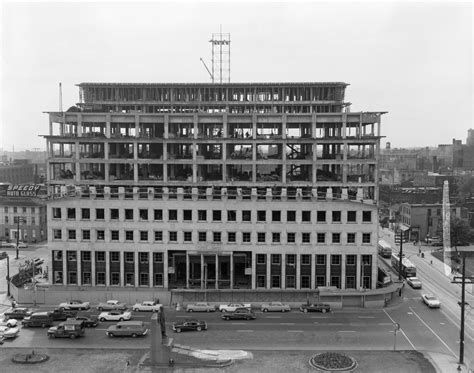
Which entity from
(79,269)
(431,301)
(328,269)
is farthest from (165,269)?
(431,301)

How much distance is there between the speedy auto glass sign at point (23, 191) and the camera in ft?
412

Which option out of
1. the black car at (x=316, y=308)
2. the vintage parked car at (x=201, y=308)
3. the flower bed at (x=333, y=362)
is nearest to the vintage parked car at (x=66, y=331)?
the vintage parked car at (x=201, y=308)

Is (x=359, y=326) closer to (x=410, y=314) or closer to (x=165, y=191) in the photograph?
(x=410, y=314)

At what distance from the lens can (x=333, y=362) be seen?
49.8 m

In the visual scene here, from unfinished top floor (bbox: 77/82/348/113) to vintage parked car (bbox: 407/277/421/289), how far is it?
109 ft

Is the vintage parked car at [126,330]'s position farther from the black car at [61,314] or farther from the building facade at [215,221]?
the building facade at [215,221]

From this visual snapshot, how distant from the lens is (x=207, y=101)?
96062 millimetres

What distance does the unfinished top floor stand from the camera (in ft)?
314

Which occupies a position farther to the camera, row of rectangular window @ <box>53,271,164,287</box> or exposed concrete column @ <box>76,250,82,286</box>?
exposed concrete column @ <box>76,250,82,286</box>

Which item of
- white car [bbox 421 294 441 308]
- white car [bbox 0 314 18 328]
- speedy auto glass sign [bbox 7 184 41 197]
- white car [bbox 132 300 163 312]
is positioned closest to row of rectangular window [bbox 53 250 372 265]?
white car [bbox 132 300 163 312]

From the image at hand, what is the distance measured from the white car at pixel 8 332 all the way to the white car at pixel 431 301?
52.5 meters

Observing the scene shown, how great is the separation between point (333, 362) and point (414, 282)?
121ft

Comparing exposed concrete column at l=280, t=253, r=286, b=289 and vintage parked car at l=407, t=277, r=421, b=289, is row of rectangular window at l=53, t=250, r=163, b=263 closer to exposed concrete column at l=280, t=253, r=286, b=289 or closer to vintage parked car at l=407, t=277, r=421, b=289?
exposed concrete column at l=280, t=253, r=286, b=289

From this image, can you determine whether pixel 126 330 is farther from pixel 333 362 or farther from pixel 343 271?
pixel 343 271
